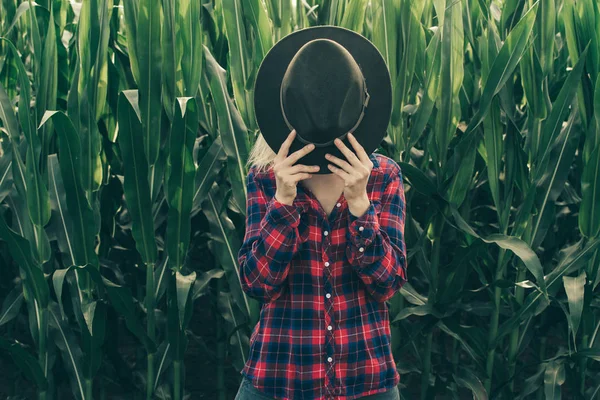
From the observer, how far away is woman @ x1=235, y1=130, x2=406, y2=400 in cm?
138

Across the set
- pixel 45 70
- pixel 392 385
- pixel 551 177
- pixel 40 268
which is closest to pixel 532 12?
pixel 551 177

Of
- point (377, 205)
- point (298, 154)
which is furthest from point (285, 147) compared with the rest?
point (377, 205)

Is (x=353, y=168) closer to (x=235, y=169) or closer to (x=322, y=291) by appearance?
(x=322, y=291)

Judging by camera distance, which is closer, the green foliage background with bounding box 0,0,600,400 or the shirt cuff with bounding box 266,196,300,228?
the shirt cuff with bounding box 266,196,300,228

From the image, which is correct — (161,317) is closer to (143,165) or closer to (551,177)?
(143,165)

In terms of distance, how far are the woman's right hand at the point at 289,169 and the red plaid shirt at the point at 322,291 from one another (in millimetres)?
57

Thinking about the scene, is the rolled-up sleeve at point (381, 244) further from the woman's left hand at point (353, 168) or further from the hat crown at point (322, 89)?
the hat crown at point (322, 89)

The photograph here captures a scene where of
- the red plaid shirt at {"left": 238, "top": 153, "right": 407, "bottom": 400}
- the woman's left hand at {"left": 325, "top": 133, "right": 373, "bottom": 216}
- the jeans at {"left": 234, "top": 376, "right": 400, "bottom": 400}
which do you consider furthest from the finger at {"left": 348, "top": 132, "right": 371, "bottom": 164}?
the jeans at {"left": 234, "top": 376, "right": 400, "bottom": 400}

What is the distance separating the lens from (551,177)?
2340 mm

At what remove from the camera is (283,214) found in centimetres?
135

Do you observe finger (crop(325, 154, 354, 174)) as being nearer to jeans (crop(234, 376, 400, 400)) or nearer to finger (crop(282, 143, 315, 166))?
finger (crop(282, 143, 315, 166))

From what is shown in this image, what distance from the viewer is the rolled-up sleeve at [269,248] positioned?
53.3 inches

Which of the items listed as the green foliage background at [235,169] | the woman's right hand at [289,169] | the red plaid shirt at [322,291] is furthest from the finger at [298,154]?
the green foliage background at [235,169]

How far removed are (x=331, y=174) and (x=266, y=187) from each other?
145 millimetres
